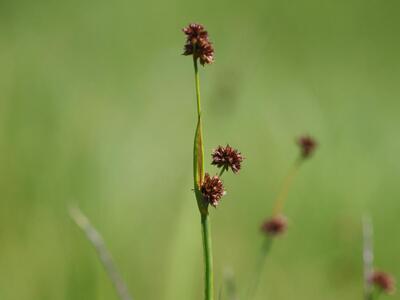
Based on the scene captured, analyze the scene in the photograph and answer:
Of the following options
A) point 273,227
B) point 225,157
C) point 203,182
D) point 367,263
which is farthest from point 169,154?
point 203,182

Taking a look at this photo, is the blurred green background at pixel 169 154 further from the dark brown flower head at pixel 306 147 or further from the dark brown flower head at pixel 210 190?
the dark brown flower head at pixel 210 190

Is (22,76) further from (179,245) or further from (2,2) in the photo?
(2,2)

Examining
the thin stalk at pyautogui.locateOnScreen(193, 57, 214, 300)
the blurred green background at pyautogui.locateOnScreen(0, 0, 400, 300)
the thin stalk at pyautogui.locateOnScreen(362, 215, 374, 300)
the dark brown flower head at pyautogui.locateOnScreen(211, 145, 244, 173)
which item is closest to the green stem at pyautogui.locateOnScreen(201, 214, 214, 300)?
the thin stalk at pyautogui.locateOnScreen(193, 57, 214, 300)

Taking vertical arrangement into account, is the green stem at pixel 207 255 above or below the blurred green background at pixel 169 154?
below

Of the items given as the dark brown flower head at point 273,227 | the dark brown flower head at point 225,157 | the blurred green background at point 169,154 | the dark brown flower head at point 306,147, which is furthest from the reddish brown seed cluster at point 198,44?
the blurred green background at point 169,154

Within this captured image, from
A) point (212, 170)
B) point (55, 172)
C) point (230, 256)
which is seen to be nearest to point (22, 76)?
point (55, 172)

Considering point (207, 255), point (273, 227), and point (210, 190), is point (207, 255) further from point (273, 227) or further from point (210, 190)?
point (273, 227)
